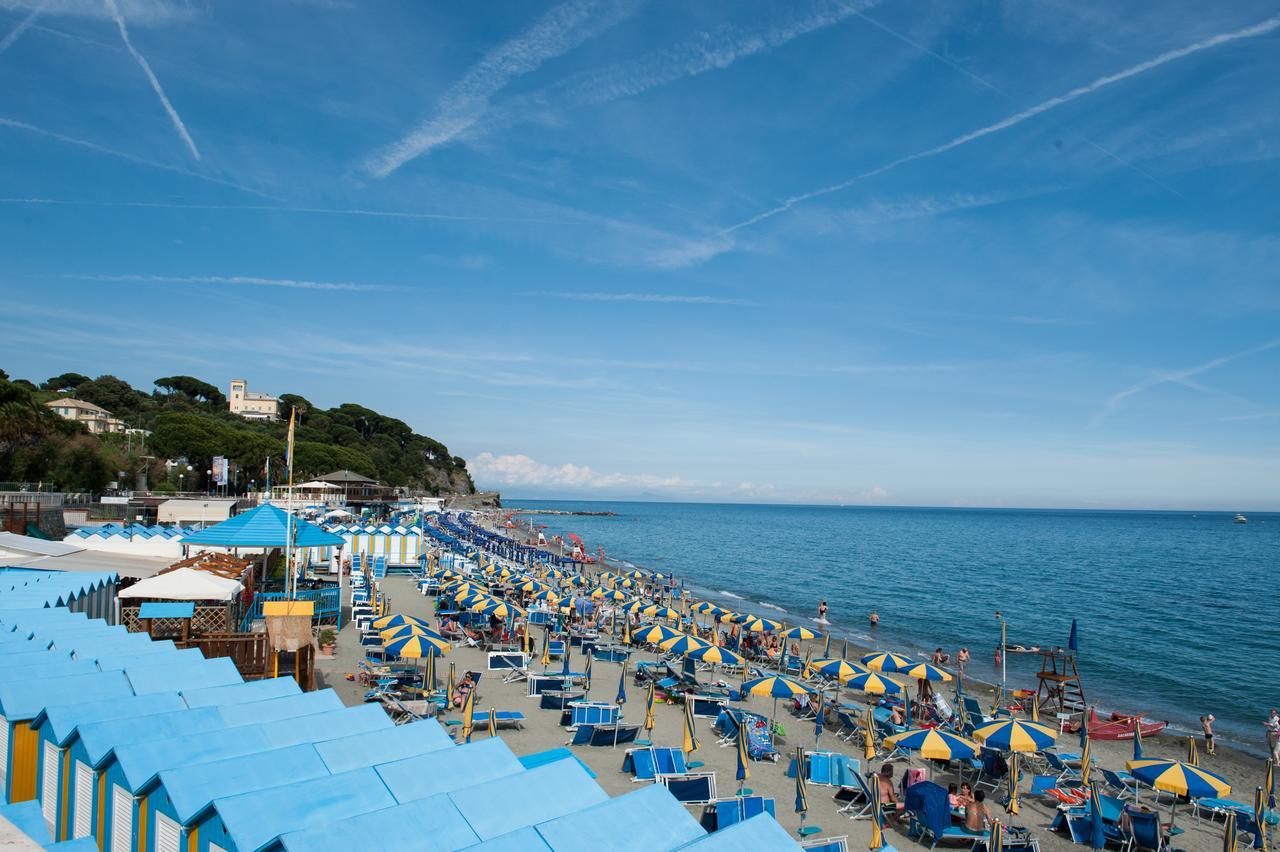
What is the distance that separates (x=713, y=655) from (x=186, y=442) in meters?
68.6

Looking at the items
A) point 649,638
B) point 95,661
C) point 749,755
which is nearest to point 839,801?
point 749,755

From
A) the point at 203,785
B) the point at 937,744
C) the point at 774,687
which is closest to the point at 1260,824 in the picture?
the point at 937,744

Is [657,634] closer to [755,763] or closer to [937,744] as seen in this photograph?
[755,763]

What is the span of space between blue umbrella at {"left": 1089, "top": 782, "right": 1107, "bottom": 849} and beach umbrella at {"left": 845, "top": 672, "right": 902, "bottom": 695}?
566 cm

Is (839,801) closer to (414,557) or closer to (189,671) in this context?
(189,671)

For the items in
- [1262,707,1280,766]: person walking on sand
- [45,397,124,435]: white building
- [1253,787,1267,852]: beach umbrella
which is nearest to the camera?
[1253,787,1267,852]: beach umbrella

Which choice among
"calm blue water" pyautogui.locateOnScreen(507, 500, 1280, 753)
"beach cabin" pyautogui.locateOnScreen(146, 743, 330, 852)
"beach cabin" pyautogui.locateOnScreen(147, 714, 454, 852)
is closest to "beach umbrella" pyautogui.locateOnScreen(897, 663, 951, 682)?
"calm blue water" pyautogui.locateOnScreen(507, 500, 1280, 753)

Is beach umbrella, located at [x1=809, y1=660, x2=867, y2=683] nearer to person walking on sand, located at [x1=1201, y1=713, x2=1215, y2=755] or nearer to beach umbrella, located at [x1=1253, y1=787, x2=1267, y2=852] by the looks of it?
beach umbrella, located at [x1=1253, y1=787, x2=1267, y2=852]

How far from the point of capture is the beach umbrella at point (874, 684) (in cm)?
1739

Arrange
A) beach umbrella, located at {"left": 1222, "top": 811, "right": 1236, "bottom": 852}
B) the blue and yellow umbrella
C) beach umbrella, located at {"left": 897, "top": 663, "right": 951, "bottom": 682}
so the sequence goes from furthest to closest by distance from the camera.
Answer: beach umbrella, located at {"left": 897, "top": 663, "right": 951, "bottom": 682} < the blue and yellow umbrella < beach umbrella, located at {"left": 1222, "top": 811, "right": 1236, "bottom": 852}

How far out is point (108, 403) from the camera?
111m

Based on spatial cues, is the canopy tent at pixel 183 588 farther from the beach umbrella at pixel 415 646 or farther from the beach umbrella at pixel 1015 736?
the beach umbrella at pixel 1015 736

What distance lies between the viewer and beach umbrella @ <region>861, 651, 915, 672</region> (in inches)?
770

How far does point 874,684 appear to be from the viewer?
17.5 metres
